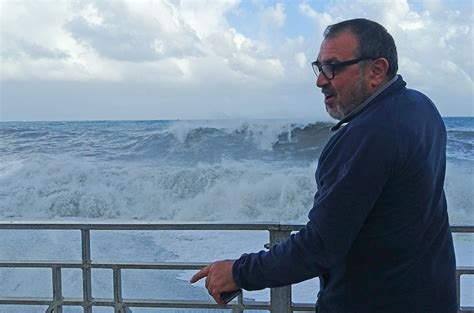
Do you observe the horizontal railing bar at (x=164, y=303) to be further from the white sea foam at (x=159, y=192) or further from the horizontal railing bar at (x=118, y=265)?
the white sea foam at (x=159, y=192)

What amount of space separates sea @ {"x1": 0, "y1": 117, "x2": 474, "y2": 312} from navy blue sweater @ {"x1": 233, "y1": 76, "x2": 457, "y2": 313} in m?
1.57

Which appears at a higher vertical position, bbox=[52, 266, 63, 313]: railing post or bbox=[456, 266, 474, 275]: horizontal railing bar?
bbox=[456, 266, 474, 275]: horizontal railing bar

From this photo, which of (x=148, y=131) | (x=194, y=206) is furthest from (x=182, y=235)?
(x=148, y=131)

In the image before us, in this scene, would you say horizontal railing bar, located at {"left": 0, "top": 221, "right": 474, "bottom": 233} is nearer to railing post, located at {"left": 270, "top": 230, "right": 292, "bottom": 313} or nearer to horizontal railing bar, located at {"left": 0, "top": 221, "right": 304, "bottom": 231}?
horizontal railing bar, located at {"left": 0, "top": 221, "right": 304, "bottom": 231}

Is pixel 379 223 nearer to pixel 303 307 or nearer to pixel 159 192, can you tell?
pixel 303 307

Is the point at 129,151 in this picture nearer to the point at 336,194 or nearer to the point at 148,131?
the point at 148,131

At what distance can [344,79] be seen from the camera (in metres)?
1.29

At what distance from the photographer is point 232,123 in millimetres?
22375

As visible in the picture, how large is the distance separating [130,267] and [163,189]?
43.2 feet

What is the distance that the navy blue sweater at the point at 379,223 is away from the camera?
3.82ft

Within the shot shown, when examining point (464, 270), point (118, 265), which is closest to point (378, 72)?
point (464, 270)

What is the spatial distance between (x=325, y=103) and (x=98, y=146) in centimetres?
2187

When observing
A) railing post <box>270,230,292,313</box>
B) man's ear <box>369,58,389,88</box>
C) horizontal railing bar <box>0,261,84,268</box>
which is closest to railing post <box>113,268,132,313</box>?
horizontal railing bar <box>0,261,84,268</box>

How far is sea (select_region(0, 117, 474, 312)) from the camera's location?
19.3ft
